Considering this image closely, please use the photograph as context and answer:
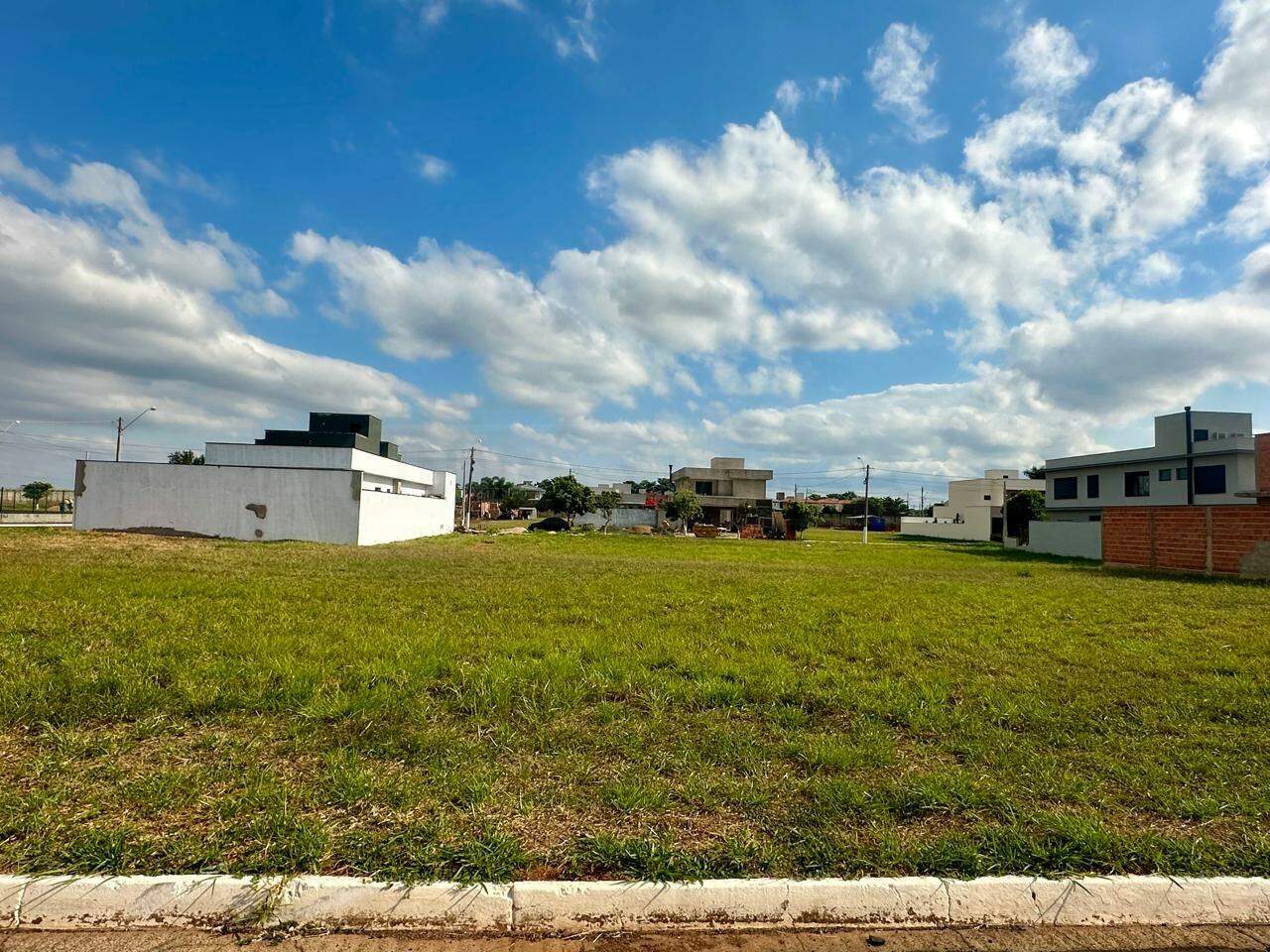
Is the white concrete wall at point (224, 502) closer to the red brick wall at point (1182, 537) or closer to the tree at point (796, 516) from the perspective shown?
the red brick wall at point (1182, 537)

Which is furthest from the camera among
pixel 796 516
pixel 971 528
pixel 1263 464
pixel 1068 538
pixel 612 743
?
pixel 971 528

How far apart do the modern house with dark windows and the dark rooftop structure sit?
47.7m

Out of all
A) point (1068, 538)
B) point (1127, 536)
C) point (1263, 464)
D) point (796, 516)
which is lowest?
point (1068, 538)

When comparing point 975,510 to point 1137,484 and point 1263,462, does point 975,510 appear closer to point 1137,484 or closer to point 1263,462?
point 1137,484

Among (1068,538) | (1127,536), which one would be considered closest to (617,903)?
(1127,536)

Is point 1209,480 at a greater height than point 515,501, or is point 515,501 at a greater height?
point 1209,480

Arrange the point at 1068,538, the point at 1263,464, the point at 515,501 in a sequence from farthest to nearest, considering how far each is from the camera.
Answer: the point at 515,501 → the point at 1068,538 → the point at 1263,464

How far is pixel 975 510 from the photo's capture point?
2258 inches

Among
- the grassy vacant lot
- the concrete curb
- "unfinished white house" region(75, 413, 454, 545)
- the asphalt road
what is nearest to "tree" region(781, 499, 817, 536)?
"unfinished white house" region(75, 413, 454, 545)

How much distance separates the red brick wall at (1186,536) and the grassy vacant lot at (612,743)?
39.3ft

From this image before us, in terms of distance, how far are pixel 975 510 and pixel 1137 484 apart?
18.5 metres

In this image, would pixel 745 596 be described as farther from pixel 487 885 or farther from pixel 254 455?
pixel 254 455

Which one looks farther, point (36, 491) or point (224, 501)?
point (36, 491)

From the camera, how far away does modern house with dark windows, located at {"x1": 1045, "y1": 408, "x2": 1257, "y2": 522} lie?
111 ft
